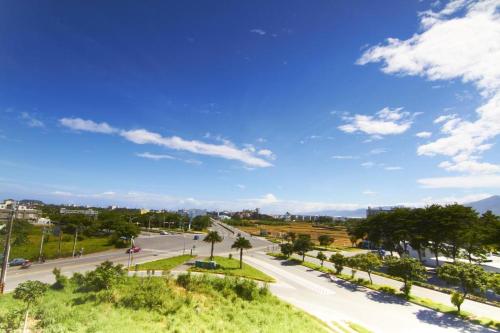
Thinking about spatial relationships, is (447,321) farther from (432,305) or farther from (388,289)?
(388,289)

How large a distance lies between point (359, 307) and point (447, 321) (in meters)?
8.77

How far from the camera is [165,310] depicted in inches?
1102

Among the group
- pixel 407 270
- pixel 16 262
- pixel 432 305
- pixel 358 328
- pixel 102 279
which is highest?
pixel 407 270

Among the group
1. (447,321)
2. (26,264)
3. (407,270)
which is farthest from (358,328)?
(26,264)

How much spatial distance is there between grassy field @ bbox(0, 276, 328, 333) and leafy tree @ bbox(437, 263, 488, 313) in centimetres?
1776

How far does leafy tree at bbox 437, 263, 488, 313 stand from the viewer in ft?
110

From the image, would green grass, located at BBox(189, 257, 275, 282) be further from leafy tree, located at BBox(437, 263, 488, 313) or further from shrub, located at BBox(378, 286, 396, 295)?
leafy tree, located at BBox(437, 263, 488, 313)

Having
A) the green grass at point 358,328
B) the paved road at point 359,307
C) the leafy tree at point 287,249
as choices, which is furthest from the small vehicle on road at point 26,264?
the green grass at point 358,328

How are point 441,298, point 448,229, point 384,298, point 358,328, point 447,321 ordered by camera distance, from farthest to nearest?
1. point 448,229
2. point 441,298
3. point 384,298
4. point 447,321
5. point 358,328

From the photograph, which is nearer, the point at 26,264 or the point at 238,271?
the point at 26,264

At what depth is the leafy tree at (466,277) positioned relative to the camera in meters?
33.5

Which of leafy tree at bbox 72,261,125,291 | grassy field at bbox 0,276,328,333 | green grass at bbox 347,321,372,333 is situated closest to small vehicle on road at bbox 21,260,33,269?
grassy field at bbox 0,276,328,333

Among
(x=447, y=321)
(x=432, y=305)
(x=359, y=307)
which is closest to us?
(x=447, y=321)

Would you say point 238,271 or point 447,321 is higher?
point 238,271
